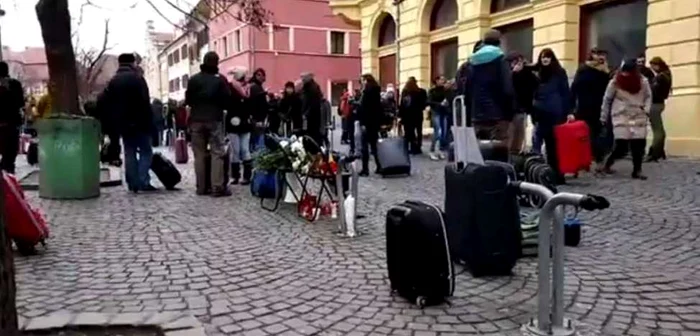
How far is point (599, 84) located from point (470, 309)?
7.36m

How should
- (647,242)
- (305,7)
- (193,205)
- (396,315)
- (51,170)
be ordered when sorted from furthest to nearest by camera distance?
(305,7) → (51,170) → (193,205) → (647,242) → (396,315)

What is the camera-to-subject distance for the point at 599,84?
10148 mm

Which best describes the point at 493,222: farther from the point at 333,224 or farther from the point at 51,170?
the point at 51,170

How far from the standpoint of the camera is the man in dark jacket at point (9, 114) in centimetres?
960

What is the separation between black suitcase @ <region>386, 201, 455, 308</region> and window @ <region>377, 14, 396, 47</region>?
22046 millimetres

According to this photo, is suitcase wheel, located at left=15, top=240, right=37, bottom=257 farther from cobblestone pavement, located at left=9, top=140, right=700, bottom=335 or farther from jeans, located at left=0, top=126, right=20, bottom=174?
jeans, located at left=0, top=126, right=20, bottom=174

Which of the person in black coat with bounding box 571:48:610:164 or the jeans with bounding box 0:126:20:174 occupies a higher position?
the person in black coat with bounding box 571:48:610:164

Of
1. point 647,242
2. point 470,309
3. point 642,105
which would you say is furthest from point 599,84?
point 470,309

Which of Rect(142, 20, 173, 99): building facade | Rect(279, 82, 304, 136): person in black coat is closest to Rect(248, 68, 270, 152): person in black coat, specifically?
Answer: Rect(279, 82, 304, 136): person in black coat

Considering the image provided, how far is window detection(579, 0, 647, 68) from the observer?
46.9ft

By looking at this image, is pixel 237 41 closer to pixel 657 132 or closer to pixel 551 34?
pixel 551 34

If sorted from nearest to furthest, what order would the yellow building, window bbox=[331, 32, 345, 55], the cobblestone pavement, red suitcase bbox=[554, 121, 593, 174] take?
the cobblestone pavement
red suitcase bbox=[554, 121, 593, 174]
the yellow building
window bbox=[331, 32, 345, 55]

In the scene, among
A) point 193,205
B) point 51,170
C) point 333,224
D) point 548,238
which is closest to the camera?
point 548,238

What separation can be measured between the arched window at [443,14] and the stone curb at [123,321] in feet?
62.1
